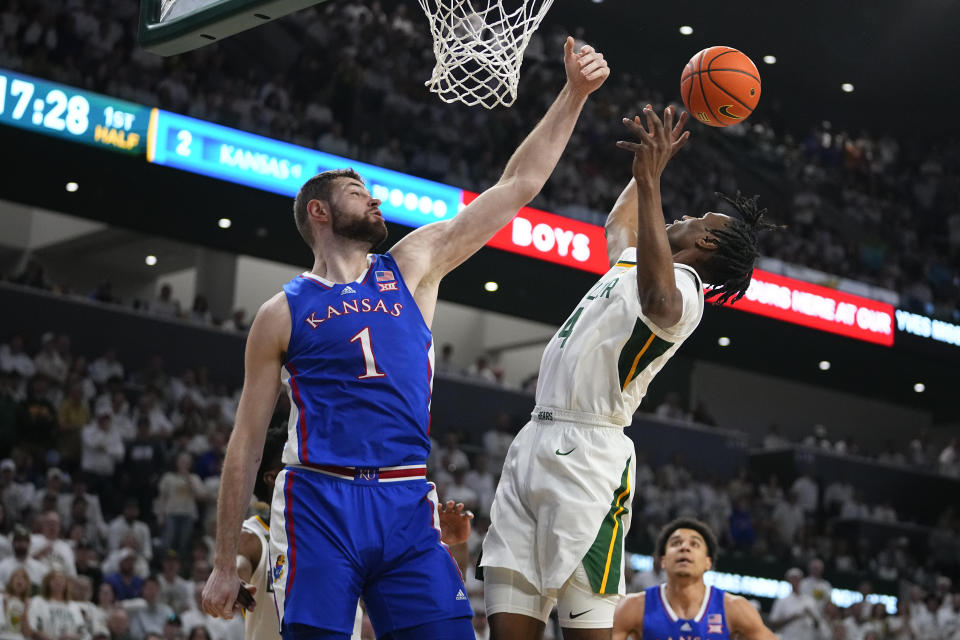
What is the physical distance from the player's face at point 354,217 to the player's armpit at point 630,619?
3071 millimetres

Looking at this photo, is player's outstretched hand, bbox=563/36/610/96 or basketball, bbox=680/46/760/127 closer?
player's outstretched hand, bbox=563/36/610/96

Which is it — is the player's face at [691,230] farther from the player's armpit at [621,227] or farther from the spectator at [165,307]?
the spectator at [165,307]

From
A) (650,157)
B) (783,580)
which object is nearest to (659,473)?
(783,580)

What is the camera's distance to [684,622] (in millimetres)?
5895


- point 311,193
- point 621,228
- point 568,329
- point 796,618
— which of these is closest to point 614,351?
point 568,329

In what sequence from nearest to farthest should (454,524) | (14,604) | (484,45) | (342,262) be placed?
(342,262), (454,524), (484,45), (14,604)

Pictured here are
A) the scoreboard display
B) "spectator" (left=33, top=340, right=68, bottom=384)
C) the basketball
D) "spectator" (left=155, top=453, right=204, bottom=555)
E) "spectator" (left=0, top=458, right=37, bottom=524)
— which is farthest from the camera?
"spectator" (left=33, top=340, right=68, bottom=384)

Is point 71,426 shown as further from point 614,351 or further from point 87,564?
point 614,351

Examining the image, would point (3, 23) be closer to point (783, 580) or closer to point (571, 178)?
point (571, 178)

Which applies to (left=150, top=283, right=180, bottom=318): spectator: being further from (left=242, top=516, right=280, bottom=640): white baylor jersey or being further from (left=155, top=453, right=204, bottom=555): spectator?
(left=242, top=516, right=280, bottom=640): white baylor jersey

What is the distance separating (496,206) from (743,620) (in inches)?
121

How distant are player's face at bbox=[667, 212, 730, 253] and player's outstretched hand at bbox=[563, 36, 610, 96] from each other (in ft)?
1.93

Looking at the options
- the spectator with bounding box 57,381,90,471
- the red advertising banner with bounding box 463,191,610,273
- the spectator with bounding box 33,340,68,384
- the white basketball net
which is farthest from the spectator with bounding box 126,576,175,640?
the red advertising banner with bounding box 463,191,610,273

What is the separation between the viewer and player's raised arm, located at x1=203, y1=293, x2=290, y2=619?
3.27 metres
